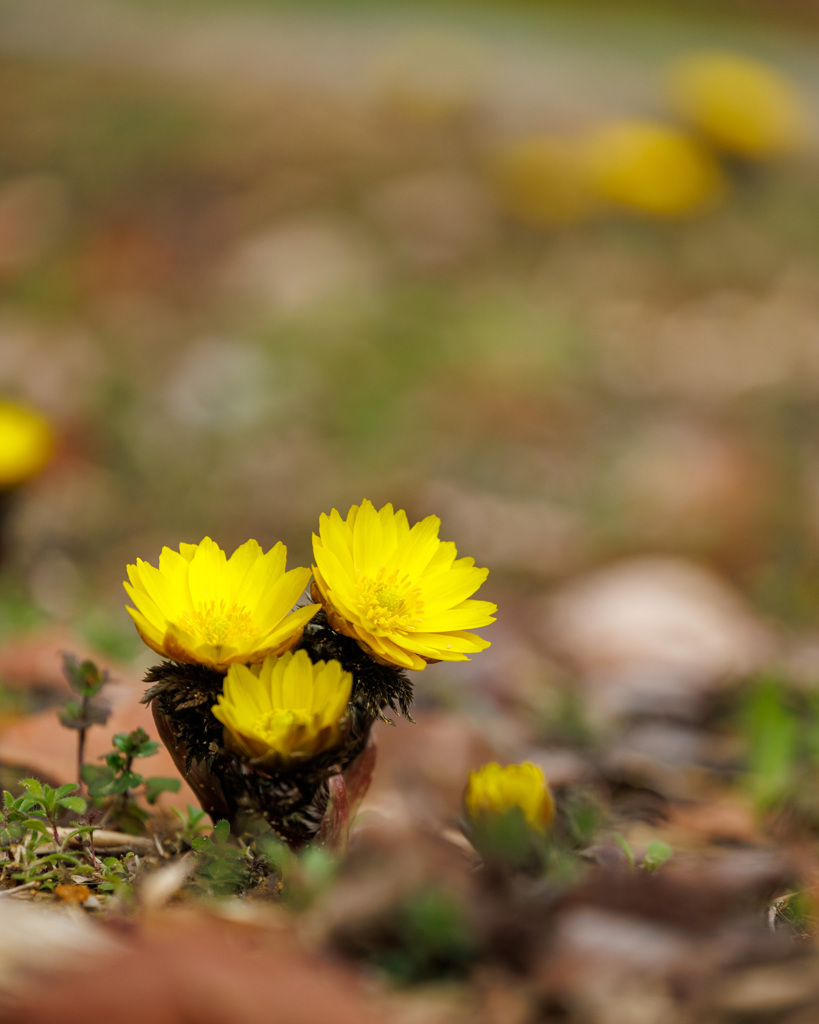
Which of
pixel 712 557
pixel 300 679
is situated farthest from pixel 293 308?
pixel 300 679

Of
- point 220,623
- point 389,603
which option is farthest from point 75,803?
point 389,603

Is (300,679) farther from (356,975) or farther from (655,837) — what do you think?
(655,837)

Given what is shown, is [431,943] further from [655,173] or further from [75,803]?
[655,173]

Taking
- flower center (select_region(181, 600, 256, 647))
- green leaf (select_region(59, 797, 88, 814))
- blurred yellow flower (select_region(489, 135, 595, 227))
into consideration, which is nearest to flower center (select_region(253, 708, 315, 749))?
flower center (select_region(181, 600, 256, 647))

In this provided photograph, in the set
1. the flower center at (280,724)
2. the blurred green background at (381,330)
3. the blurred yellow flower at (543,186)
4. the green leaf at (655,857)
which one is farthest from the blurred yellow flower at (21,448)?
the blurred yellow flower at (543,186)

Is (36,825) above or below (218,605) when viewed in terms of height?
below

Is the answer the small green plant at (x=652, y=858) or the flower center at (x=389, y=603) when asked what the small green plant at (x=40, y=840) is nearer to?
the flower center at (x=389, y=603)
